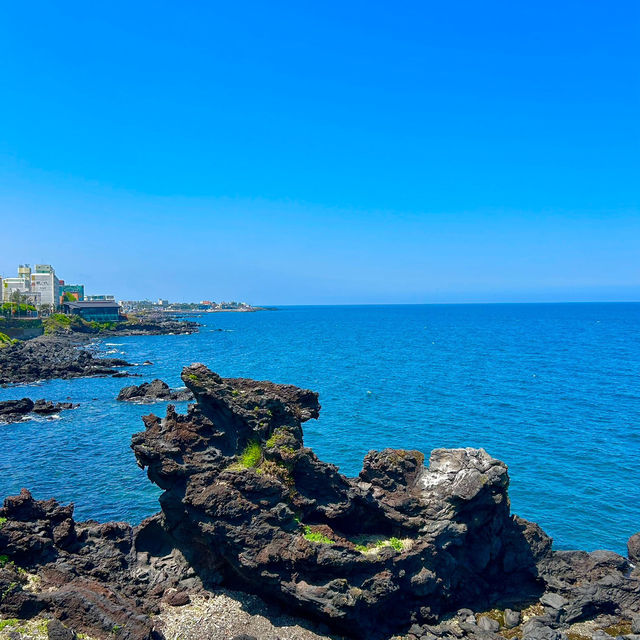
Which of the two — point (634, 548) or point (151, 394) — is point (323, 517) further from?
point (151, 394)

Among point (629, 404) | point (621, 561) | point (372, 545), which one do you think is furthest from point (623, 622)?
point (629, 404)

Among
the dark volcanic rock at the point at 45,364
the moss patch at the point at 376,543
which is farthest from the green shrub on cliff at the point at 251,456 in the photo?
the dark volcanic rock at the point at 45,364

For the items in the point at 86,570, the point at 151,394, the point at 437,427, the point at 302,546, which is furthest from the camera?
the point at 151,394

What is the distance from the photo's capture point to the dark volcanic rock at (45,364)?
292 feet

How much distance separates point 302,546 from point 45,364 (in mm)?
92931

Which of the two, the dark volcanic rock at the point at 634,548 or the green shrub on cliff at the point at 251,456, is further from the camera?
the dark volcanic rock at the point at 634,548

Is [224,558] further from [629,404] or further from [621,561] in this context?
[629,404]

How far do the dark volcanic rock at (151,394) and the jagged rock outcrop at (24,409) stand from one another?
8424mm

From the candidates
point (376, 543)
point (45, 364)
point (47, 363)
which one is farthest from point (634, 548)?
point (47, 363)

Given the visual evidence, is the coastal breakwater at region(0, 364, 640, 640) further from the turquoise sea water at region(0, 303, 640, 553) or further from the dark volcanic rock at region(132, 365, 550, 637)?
the turquoise sea water at region(0, 303, 640, 553)

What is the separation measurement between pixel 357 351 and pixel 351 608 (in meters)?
115

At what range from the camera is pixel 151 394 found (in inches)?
2844

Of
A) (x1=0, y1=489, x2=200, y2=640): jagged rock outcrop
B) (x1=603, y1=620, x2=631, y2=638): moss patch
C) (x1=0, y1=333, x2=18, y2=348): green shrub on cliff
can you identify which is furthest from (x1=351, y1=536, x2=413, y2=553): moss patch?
(x1=0, y1=333, x2=18, y2=348): green shrub on cliff

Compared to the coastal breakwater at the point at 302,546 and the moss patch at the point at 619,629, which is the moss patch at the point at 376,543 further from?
the moss patch at the point at 619,629
